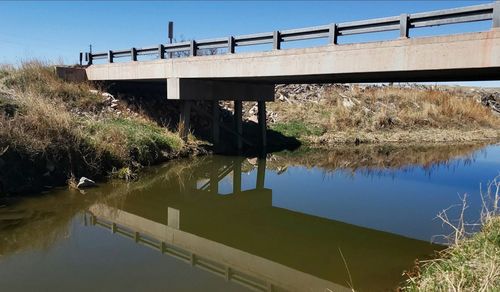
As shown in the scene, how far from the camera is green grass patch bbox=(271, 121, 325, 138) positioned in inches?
936

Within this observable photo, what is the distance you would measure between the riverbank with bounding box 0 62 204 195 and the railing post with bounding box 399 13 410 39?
8420 mm

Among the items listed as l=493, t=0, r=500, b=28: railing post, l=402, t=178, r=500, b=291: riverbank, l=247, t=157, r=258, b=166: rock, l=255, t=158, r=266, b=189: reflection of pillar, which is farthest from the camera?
l=247, t=157, r=258, b=166: rock

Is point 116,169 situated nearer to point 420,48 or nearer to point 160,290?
point 160,290

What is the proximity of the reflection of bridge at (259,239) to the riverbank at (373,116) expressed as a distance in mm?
12945

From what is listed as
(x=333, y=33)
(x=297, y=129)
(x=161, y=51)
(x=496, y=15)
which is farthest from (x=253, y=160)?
(x=496, y=15)

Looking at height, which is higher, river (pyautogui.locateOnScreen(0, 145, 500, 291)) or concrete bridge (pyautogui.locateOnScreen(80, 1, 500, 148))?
concrete bridge (pyautogui.locateOnScreen(80, 1, 500, 148))

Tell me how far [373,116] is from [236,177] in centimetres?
1534

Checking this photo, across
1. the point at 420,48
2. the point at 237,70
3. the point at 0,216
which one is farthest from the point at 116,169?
the point at 420,48

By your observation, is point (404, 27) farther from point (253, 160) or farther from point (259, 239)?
point (253, 160)

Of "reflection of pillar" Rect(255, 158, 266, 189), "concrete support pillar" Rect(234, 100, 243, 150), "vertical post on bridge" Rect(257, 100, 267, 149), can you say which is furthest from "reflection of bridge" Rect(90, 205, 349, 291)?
"vertical post on bridge" Rect(257, 100, 267, 149)

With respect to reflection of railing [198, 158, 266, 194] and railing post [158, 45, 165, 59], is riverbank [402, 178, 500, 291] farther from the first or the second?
railing post [158, 45, 165, 59]

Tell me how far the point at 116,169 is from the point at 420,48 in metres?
9.03

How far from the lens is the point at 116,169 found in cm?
1284

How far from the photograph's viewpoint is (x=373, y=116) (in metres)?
27.2
